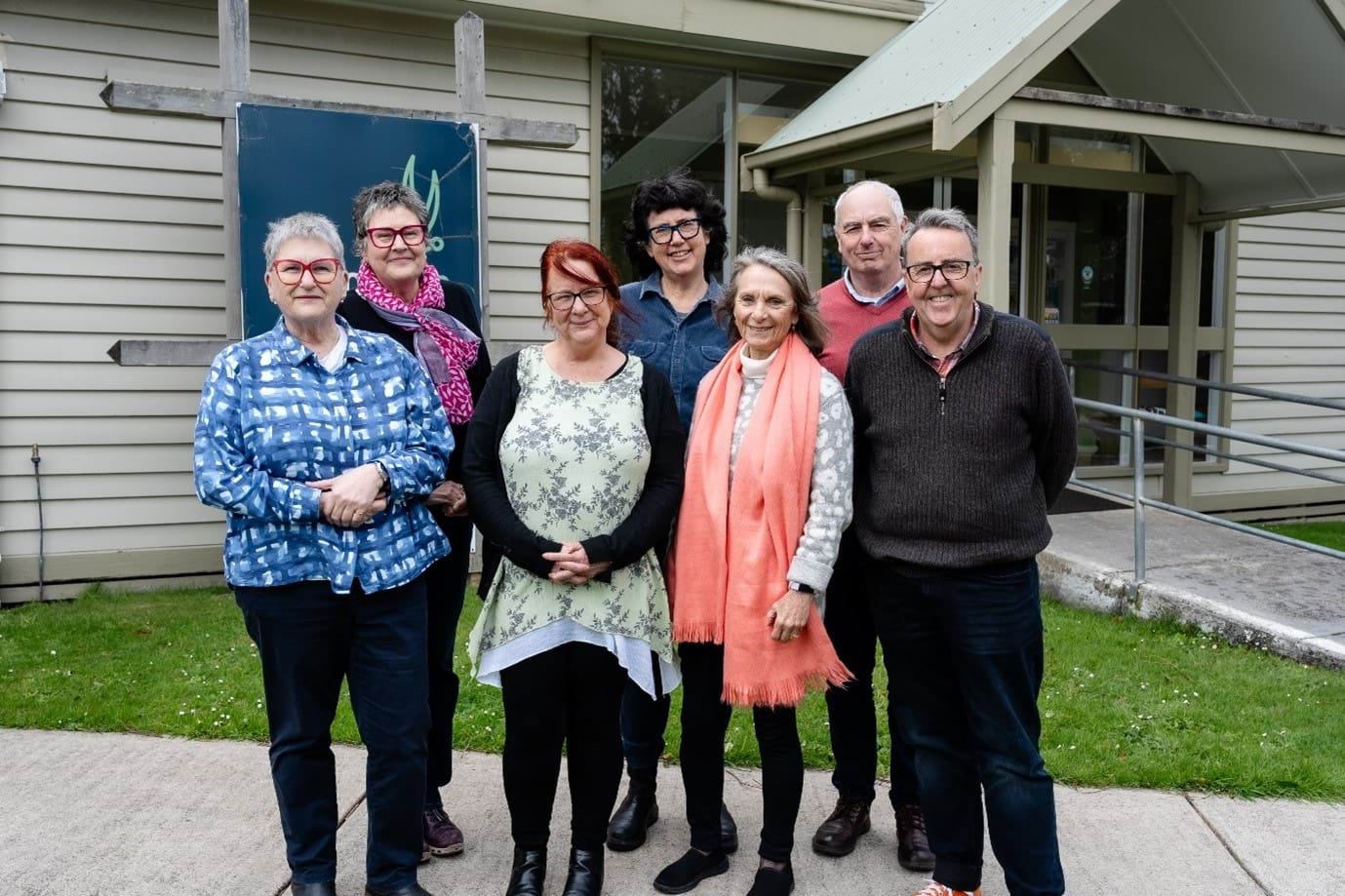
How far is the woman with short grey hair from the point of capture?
9.22ft

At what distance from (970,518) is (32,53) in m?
5.67

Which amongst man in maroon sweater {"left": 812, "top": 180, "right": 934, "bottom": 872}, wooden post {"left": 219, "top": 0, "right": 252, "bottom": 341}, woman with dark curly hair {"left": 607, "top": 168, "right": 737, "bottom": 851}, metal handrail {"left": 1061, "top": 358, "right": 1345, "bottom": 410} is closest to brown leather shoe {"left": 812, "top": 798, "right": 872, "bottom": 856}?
man in maroon sweater {"left": 812, "top": 180, "right": 934, "bottom": 872}

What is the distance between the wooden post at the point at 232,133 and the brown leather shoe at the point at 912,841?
3894mm

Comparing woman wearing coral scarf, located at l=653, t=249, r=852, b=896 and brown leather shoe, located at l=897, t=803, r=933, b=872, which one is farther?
brown leather shoe, located at l=897, t=803, r=933, b=872

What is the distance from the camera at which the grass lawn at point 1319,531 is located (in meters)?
8.56

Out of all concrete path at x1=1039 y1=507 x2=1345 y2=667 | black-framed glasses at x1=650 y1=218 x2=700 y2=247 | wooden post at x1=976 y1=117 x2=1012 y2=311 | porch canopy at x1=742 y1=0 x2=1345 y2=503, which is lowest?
concrete path at x1=1039 y1=507 x2=1345 y2=667

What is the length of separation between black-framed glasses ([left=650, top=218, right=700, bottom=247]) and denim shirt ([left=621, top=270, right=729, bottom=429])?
158 mm

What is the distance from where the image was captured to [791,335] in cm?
309

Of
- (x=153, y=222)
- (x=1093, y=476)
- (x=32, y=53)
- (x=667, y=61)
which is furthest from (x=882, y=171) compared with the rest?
(x=32, y=53)

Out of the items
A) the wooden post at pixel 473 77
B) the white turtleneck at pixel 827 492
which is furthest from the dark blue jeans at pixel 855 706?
the wooden post at pixel 473 77

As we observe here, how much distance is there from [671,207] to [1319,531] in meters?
7.81

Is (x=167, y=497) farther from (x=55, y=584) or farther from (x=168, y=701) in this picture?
(x=168, y=701)

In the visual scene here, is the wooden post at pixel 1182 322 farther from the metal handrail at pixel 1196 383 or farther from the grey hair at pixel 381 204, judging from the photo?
the grey hair at pixel 381 204

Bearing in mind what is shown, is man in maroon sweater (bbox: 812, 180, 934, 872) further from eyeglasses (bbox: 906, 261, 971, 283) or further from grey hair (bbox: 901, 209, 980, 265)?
eyeglasses (bbox: 906, 261, 971, 283)
